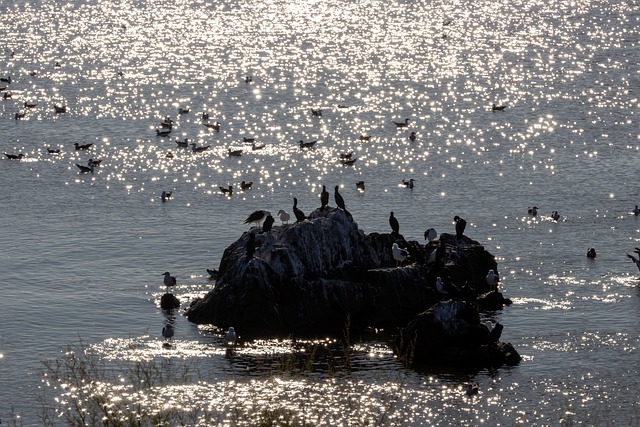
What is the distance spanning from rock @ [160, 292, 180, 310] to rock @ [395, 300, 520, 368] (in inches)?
459

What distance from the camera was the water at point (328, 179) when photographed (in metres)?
47.8

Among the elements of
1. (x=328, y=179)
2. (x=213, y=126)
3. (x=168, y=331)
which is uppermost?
(x=213, y=126)

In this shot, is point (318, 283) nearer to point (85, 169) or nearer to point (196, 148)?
point (85, 169)

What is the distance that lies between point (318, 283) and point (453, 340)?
7.56 m

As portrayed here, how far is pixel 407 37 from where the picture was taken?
153 metres

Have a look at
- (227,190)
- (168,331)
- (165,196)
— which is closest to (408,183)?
(227,190)

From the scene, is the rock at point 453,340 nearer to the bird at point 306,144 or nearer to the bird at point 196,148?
the bird at point 196,148

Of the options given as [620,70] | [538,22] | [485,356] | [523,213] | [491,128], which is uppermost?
[538,22]

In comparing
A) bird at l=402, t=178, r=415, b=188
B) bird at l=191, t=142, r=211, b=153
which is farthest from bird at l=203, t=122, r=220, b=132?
bird at l=402, t=178, r=415, b=188

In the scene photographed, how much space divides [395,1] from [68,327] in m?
144

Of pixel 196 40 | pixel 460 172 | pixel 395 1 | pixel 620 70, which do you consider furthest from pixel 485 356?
pixel 395 1

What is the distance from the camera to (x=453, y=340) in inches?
1978

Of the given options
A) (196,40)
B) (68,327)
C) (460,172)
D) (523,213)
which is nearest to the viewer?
(68,327)

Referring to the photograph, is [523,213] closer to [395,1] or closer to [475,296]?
[475,296]
